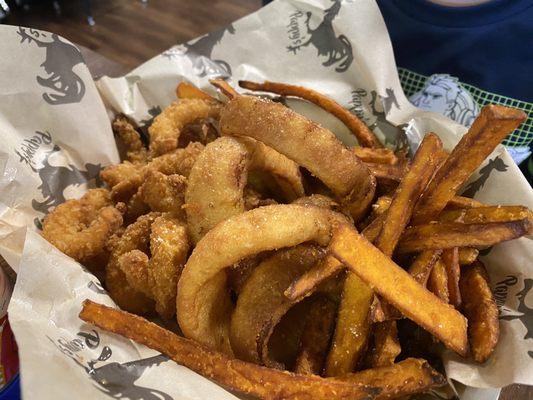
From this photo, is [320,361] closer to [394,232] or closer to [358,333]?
[358,333]

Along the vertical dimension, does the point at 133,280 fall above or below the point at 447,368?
above

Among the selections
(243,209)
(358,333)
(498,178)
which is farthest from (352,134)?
(358,333)

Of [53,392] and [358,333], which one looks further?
[358,333]

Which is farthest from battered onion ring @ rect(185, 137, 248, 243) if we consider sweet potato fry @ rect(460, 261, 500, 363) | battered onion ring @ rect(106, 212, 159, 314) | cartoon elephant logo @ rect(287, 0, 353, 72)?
cartoon elephant logo @ rect(287, 0, 353, 72)

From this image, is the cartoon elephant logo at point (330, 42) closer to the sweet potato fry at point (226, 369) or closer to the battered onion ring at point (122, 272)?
the battered onion ring at point (122, 272)

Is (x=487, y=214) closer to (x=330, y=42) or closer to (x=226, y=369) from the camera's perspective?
(x=226, y=369)

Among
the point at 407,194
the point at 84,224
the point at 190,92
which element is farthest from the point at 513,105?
the point at 84,224
